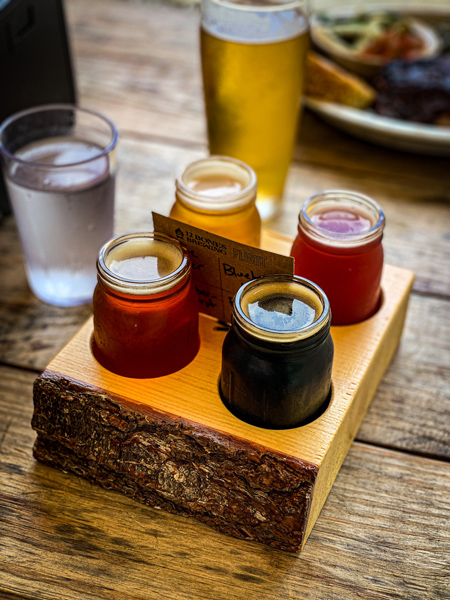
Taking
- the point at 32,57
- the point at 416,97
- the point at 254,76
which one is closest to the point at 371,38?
the point at 416,97

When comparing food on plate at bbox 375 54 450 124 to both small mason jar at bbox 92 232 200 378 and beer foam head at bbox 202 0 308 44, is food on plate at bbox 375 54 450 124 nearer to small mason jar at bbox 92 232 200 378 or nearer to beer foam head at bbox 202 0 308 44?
beer foam head at bbox 202 0 308 44

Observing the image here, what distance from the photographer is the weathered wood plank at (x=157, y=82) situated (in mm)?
1240

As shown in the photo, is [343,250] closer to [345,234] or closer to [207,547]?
[345,234]

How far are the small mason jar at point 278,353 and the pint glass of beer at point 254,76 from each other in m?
0.40

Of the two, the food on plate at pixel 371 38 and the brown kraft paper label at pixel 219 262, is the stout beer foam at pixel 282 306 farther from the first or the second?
the food on plate at pixel 371 38

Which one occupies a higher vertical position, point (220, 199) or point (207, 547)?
point (220, 199)

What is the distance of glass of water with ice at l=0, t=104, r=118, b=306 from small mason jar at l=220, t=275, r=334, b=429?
0.31 metres

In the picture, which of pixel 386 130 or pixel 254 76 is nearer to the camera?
pixel 254 76

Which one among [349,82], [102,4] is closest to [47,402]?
[349,82]

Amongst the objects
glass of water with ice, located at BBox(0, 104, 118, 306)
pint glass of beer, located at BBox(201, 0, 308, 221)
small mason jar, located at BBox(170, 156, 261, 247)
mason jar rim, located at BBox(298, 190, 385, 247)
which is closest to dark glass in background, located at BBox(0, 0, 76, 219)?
glass of water with ice, located at BBox(0, 104, 118, 306)

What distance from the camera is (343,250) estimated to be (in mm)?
701

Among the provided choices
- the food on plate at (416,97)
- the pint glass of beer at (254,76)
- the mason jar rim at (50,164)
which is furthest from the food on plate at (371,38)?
the mason jar rim at (50,164)

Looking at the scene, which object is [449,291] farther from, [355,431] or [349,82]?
[349,82]

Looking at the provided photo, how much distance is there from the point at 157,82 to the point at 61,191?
66 cm
